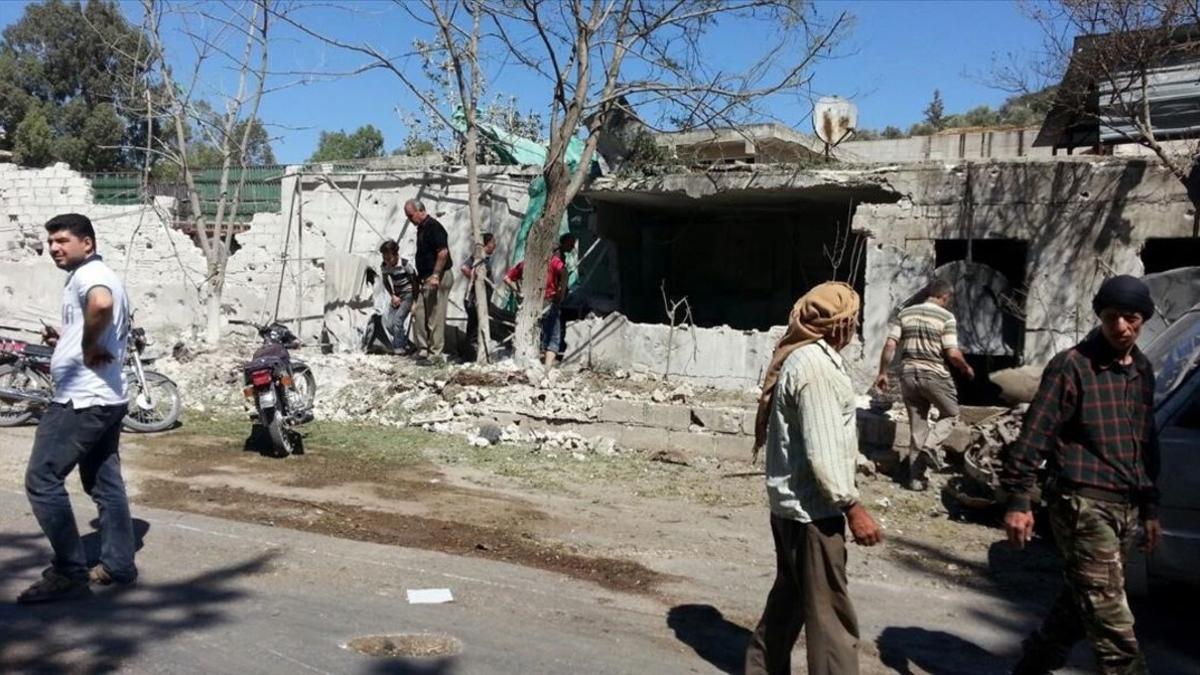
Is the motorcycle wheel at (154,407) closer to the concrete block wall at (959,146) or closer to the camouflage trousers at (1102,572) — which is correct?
the camouflage trousers at (1102,572)

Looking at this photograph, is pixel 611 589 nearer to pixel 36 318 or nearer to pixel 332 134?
pixel 36 318

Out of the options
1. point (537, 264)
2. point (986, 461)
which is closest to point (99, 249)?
point (537, 264)

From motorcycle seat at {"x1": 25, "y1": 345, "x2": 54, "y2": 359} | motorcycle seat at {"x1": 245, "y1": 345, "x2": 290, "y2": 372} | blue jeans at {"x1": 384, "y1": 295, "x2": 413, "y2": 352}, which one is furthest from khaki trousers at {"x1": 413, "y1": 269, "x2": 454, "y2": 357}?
motorcycle seat at {"x1": 25, "y1": 345, "x2": 54, "y2": 359}

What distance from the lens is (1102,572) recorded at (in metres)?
3.61

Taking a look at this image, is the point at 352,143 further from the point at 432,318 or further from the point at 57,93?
the point at 432,318

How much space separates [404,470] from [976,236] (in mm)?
5997

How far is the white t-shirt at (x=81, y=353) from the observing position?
4543 mm

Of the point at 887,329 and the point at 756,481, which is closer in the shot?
the point at 756,481

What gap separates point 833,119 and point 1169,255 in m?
3.83

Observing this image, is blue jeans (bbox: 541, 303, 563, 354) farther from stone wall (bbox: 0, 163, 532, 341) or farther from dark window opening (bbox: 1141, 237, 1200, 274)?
dark window opening (bbox: 1141, 237, 1200, 274)

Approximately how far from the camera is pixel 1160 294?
7.79 m

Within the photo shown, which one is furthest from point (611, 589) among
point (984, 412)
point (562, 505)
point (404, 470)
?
point (984, 412)

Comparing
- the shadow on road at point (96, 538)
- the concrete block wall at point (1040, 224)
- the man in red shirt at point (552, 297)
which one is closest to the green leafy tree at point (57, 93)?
the man in red shirt at point (552, 297)

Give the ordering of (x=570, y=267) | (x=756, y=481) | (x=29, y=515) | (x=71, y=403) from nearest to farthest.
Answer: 1. (x=71, y=403)
2. (x=29, y=515)
3. (x=756, y=481)
4. (x=570, y=267)
